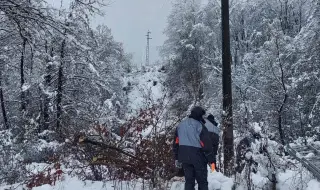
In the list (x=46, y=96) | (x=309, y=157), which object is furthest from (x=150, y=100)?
(x=46, y=96)

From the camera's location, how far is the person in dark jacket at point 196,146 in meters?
7.03

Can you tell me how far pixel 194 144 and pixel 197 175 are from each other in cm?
54

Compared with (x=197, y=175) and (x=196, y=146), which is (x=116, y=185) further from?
(x=196, y=146)

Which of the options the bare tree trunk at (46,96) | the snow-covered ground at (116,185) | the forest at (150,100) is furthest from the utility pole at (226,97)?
the bare tree trunk at (46,96)

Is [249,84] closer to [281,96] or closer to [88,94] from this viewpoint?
[281,96]

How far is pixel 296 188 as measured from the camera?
7.04 metres

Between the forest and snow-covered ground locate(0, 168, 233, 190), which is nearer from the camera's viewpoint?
the forest

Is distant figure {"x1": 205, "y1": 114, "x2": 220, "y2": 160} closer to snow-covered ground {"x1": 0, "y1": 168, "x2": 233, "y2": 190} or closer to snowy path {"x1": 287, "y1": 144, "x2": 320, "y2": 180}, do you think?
snow-covered ground {"x1": 0, "y1": 168, "x2": 233, "y2": 190}

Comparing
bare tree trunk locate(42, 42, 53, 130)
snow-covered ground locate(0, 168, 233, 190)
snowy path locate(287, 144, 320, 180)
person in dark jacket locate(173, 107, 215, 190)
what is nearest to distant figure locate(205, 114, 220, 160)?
→ person in dark jacket locate(173, 107, 215, 190)

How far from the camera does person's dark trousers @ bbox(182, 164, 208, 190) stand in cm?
711

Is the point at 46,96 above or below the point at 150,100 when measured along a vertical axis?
above

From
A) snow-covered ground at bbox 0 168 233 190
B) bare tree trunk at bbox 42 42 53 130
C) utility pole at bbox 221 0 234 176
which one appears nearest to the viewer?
snow-covered ground at bbox 0 168 233 190

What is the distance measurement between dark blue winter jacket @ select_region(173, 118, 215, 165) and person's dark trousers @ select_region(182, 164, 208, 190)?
0.12 meters

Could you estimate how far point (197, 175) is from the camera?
713 cm
